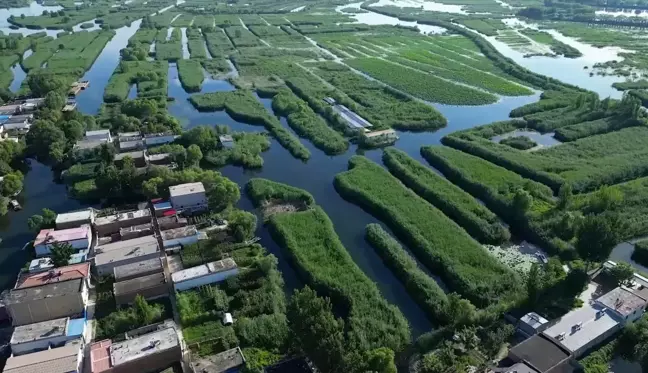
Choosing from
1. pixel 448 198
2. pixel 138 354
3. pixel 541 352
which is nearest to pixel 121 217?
pixel 138 354

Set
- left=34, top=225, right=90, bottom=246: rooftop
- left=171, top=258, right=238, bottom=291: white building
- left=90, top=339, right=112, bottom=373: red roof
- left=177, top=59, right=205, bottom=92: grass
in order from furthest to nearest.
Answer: left=177, top=59, right=205, bottom=92: grass, left=34, top=225, right=90, bottom=246: rooftop, left=171, top=258, right=238, bottom=291: white building, left=90, top=339, right=112, bottom=373: red roof

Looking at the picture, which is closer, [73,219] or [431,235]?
[431,235]

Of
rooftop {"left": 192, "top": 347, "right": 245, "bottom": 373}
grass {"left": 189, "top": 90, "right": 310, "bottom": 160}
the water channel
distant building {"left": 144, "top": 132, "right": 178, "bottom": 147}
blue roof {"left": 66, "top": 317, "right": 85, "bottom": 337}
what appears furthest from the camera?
grass {"left": 189, "top": 90, "right": 310, "bottom": 160}

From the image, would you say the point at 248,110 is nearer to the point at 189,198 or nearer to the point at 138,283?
the point at 189,198

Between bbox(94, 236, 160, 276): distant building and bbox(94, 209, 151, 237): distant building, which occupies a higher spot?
bbox(94, 236, 160, 276): distant building

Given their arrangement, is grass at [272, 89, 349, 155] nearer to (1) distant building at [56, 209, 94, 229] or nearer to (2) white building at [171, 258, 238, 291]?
(2) white building at [171, 258, 238, 291]

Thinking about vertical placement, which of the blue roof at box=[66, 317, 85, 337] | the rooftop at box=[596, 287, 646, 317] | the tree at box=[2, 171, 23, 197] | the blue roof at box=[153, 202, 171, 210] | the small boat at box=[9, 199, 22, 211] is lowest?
the small boat at box=[9, 199, 22, 211]

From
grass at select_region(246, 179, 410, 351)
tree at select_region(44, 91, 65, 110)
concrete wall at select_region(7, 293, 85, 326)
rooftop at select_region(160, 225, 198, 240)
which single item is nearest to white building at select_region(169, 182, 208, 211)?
rooftop at select_region(160, 225, 198, 240)
